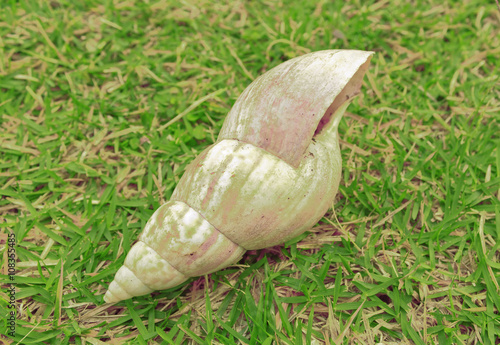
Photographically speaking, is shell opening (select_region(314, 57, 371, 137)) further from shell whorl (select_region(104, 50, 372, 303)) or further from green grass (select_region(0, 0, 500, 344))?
green grass (select_region(0, 0, 500, 344))

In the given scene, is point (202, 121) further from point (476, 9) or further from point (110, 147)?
point (476, 9)

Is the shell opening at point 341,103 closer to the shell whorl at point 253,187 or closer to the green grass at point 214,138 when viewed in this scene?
the shell whorl at point 253,187

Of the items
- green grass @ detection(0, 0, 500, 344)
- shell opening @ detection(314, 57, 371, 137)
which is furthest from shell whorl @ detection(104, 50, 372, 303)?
green grass @ detection(0, 0, 500, 344)

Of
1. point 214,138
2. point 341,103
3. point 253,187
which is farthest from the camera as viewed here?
point 214,138

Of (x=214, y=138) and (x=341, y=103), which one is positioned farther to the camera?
(x=214, y=138)

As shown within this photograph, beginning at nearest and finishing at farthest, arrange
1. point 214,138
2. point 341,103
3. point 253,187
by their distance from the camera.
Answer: point 253,187
point 341,103
point 214,138

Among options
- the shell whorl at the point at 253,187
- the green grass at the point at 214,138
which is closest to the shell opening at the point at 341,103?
the shell whorl at the point at 253,187
